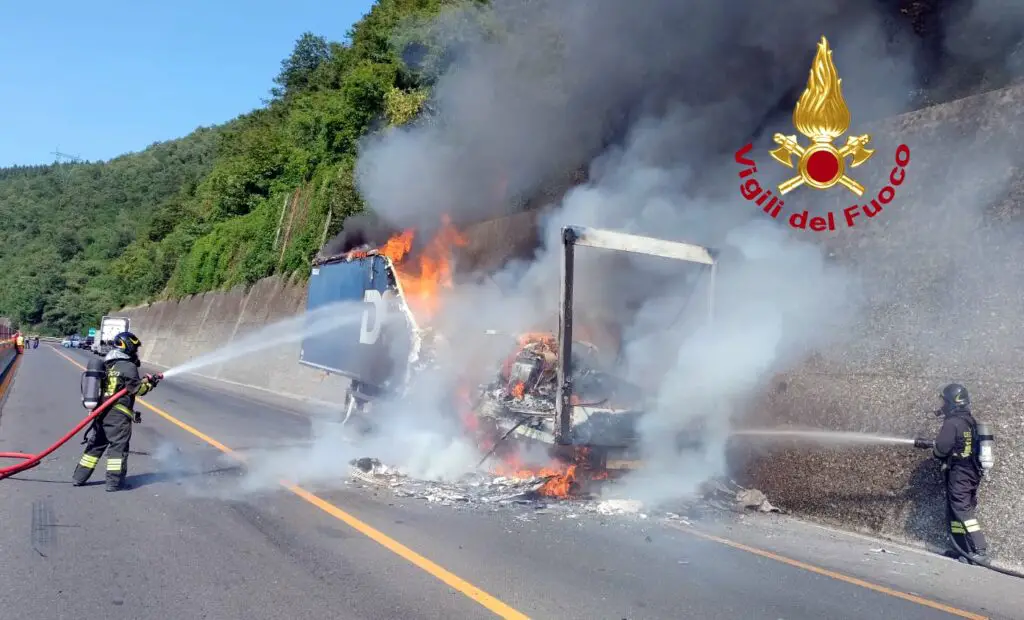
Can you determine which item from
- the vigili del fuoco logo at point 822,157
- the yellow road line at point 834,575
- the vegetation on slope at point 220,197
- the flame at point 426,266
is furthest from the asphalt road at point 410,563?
the vegetation on slope at point 220,197

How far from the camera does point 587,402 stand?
7.17 meters

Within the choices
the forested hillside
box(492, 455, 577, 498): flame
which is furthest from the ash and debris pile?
the forested hillside

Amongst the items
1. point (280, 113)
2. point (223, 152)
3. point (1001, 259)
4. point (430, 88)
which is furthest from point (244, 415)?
point (223, 152)

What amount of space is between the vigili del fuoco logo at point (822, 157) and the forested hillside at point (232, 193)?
1.05 m

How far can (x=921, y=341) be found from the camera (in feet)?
22.0

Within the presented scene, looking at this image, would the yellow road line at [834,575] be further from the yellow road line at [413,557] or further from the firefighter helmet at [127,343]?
the firefighter helmet at [127,343]

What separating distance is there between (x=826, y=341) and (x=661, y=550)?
11.0 ft

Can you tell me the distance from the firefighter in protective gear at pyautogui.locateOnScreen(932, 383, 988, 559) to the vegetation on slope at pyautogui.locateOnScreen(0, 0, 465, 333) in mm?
14222

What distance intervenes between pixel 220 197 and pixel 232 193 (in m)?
3.20

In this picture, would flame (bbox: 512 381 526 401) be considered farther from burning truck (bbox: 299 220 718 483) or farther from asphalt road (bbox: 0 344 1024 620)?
asphalt road (bbox: 0 344 1024 620)

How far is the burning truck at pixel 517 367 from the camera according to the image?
22.0 feet

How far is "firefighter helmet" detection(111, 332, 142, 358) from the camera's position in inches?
283

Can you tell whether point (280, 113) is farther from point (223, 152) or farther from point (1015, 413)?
point (1015, 413)

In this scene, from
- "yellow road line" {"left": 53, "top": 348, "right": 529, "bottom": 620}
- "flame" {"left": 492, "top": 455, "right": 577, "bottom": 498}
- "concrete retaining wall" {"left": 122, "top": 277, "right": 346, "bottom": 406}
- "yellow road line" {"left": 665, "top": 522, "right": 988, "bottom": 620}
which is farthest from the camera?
"concrete retaining wall" {"left": 122, "top": 277, "right": 346, "bottom": 406}
